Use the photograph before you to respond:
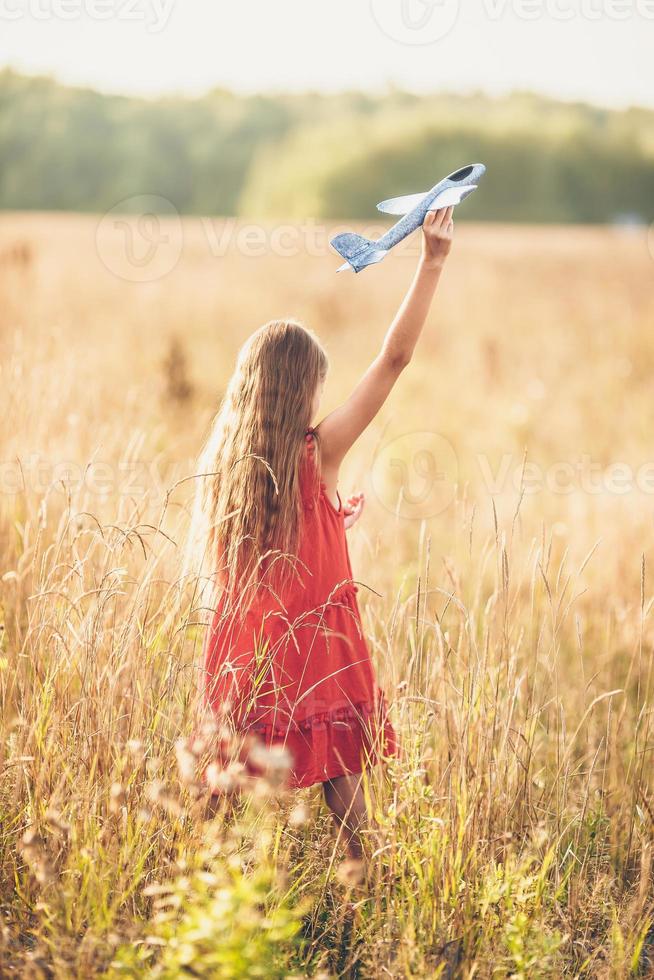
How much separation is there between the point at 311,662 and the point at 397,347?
71 cm

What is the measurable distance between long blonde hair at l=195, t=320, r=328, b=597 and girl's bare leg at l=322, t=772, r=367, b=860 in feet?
1.56

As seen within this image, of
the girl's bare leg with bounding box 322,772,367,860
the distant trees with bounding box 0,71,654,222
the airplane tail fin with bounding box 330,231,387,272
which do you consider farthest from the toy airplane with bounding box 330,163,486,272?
the distant trees with bounding box 0,71,654,222

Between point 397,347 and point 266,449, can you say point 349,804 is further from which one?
point 397,347

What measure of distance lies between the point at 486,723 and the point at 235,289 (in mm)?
9957

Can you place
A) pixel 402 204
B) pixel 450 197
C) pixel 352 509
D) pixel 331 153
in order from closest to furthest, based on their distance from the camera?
pixel 450 197, pixel 402 204, pixel 352 509, pixel 331 153

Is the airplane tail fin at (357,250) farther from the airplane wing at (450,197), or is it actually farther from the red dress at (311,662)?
the red dress at (311,662)

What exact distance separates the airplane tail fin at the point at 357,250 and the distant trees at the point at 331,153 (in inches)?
1645

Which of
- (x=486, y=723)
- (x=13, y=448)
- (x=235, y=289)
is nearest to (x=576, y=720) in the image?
(x=486, y=723)

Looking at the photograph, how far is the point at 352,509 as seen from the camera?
75.5 inches

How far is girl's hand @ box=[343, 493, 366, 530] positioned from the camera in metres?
1.90

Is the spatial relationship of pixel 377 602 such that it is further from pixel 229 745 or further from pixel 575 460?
pixel 575 460

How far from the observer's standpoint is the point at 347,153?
54531 mm

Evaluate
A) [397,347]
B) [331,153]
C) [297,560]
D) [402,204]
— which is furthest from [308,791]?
[331,153]

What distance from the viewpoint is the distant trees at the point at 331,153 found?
142 ft
